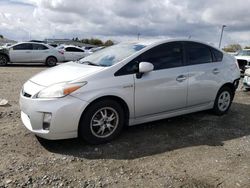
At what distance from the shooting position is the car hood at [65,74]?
449 cm

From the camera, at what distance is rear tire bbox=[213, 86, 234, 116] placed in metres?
6.37

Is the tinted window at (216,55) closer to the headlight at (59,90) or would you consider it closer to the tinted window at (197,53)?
the tinted window at (197,53)

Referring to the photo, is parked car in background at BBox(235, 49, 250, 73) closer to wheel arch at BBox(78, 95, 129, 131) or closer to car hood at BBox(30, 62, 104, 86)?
wheel arch at BBox(78, 95, 129, 131)

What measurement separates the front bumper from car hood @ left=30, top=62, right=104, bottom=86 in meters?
0.35

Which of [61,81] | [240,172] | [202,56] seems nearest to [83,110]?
[61,81]

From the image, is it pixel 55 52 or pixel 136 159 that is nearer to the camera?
pixel 136 159

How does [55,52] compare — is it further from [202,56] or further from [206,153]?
[206,153]

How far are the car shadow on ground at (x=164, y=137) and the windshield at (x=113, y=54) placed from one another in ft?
4.05

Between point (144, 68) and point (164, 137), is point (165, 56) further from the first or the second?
point (164, 137)

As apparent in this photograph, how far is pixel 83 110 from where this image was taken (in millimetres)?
4348

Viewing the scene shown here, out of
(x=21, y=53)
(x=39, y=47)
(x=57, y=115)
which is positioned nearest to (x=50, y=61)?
(x=39, y=47)

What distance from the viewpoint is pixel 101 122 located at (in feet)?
15.1

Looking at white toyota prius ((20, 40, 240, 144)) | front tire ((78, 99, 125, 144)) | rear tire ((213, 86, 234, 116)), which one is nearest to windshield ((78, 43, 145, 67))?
white toyota prius ((20, 40, 240, 144))

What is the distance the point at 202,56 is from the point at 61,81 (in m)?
2.94
